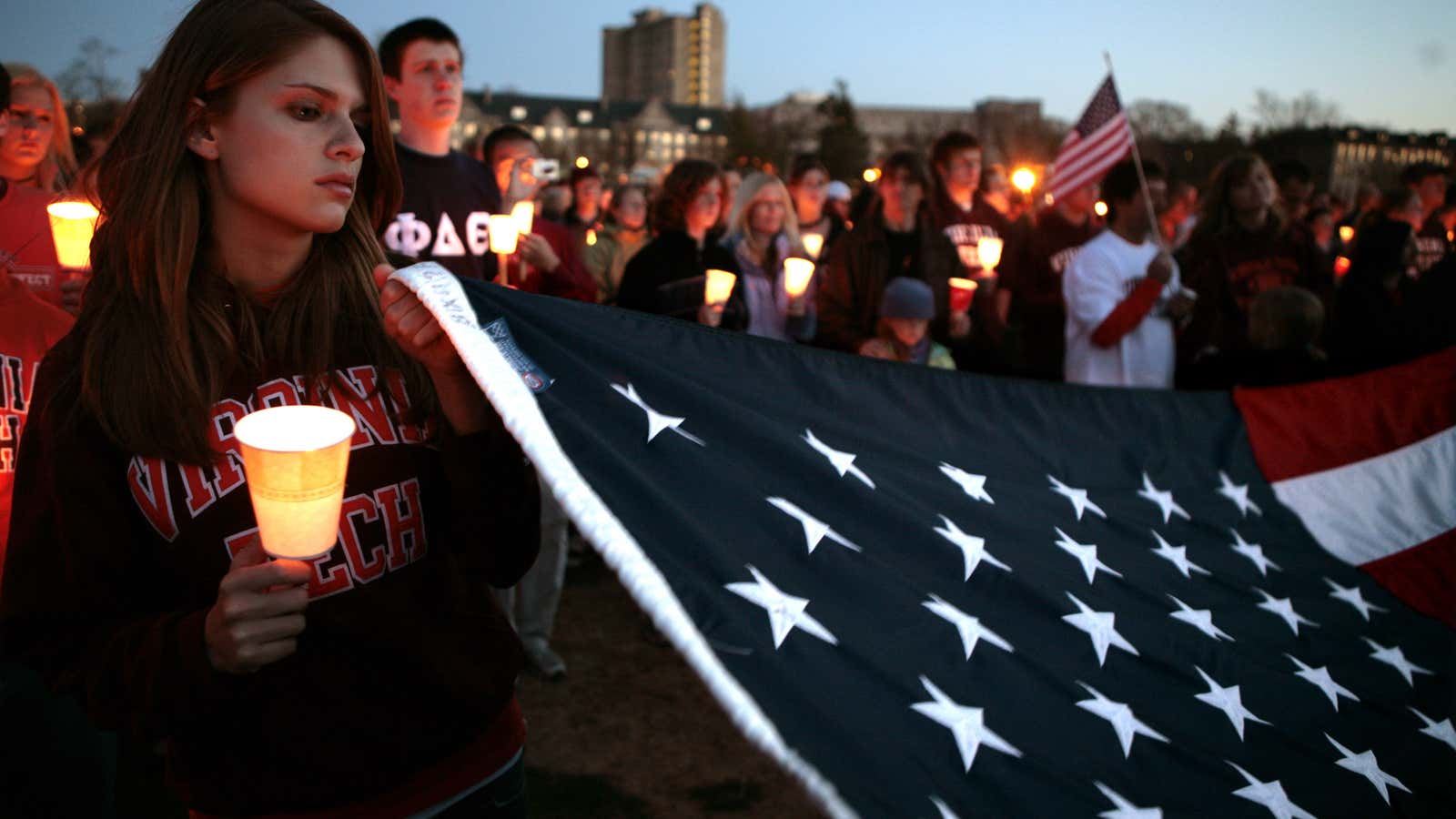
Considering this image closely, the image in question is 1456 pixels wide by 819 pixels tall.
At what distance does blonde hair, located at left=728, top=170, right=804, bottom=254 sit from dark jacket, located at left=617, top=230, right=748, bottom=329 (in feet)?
2.18

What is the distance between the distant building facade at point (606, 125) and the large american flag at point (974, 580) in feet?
276

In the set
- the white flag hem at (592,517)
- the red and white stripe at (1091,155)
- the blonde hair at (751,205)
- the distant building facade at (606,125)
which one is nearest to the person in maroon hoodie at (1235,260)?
the red and white stripe at (1091,155)

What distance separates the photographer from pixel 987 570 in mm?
2262

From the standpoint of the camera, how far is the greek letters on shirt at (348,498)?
155cm

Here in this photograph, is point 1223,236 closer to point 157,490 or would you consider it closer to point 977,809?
point 977,809

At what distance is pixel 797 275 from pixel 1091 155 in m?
3.50

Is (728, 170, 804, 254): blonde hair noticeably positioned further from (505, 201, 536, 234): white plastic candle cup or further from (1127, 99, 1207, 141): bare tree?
(1127, 99, 1207, 141): bare tree

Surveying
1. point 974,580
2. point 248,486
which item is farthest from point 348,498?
point 974,580

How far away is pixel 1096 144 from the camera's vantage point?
7.84m

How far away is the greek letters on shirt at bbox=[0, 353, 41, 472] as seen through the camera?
2356 millimetres

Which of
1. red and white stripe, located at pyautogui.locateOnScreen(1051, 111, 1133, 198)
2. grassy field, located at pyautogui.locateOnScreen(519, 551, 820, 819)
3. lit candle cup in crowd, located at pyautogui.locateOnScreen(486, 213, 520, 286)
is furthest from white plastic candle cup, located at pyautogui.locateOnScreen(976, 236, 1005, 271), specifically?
lit candle cup in crowd, located at pyautogui.locateOnScreen(486, 213, 520, 286)

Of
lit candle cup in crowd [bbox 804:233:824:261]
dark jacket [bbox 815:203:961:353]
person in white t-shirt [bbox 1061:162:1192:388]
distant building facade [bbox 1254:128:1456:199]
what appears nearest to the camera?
person in white t-shirt [bbox 1061:162:1192:388]

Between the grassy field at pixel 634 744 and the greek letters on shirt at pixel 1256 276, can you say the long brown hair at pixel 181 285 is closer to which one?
the grassy field at pixel 634 744

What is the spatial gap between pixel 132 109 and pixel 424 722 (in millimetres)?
1137
